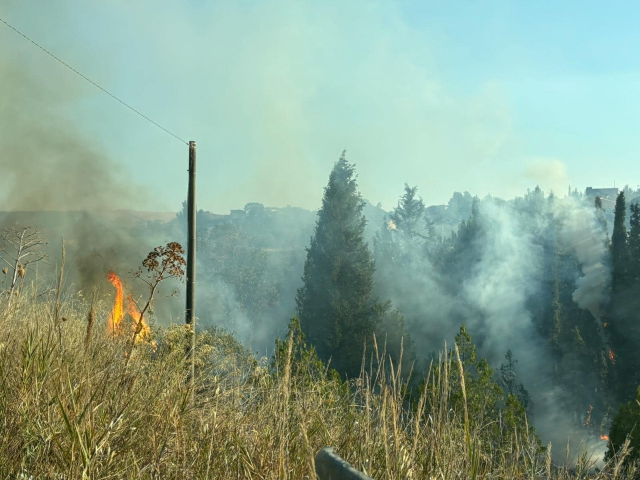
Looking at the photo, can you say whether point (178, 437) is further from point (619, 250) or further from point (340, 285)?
point (619, 250)

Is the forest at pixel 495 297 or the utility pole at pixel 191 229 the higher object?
the utility pole at pixel 191 229

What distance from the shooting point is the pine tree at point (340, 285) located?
28656 millimetres

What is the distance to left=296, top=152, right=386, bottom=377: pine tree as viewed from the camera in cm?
2866

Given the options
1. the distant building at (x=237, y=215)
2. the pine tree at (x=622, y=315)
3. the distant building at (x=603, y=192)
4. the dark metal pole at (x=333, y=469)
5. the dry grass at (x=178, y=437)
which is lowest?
the pine tree at (x=622, y=315)

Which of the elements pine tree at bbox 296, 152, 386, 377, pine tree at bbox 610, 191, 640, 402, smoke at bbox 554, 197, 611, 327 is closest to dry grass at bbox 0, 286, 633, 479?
pine tree at bbox 296, 152, 386, 377

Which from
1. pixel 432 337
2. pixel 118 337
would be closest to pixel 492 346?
pixel 432 337

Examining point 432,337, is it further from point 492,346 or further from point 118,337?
point 118,337

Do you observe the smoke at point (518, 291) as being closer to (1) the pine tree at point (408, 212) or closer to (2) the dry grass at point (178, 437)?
(1) the pine tree at point (408, 212)

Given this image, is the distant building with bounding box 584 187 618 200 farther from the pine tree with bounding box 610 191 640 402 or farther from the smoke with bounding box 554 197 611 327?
the pine tree with bounding box 610 191 640 402

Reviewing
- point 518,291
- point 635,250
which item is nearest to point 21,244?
point 635,250

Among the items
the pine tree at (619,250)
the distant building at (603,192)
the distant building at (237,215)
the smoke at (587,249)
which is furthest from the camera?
the distant building at (237,215)

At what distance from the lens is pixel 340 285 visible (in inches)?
1191

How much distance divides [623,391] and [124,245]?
26.8 m

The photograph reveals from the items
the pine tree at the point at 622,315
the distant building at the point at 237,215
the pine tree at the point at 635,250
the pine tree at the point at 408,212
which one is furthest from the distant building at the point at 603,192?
the pine tree at the point at 635,250
